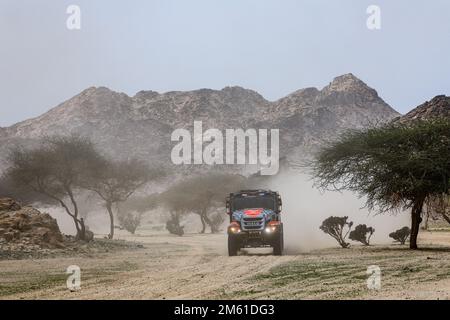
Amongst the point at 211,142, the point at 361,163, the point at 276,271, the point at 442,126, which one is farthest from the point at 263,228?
the point at 211,142

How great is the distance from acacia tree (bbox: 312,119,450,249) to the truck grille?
7001 millimetres

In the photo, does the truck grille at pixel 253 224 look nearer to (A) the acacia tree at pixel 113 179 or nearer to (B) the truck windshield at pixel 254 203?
(B) the truck windshield at pixel 254 203

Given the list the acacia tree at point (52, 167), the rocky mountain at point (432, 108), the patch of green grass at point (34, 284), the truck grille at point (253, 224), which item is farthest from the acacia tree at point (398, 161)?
the rocky mountain at point (432, 108)

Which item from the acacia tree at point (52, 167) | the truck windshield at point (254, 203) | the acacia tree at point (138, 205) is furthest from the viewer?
the acacia tree at point (138, 205)

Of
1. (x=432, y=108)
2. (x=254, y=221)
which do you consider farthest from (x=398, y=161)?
(x=432, y=108)

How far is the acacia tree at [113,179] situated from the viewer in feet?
181

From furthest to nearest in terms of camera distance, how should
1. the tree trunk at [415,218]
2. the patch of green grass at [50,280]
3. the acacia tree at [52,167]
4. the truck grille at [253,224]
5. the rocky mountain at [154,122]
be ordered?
the rocky mountain at [154,122], the acacia tree at [52,167], the tree trunk at [415,218], the truck grille at [253,224], the patch of green grass at [50,280]

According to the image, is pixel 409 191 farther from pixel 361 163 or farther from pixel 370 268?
pixel 370 268

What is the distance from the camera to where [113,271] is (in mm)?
22703

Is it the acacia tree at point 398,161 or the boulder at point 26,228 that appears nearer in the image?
the acacia tree at point 398,161

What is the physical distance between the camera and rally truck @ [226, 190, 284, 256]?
27.8m

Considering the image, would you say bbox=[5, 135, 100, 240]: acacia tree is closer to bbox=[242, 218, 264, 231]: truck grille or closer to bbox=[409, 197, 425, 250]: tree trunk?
bbox=[242, 218, 264, 231]: truck grille

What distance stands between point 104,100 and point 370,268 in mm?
180326

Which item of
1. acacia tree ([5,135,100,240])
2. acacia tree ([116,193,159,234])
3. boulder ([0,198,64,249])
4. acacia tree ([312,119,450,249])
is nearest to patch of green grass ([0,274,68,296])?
boulder ([0,198,64,249])
